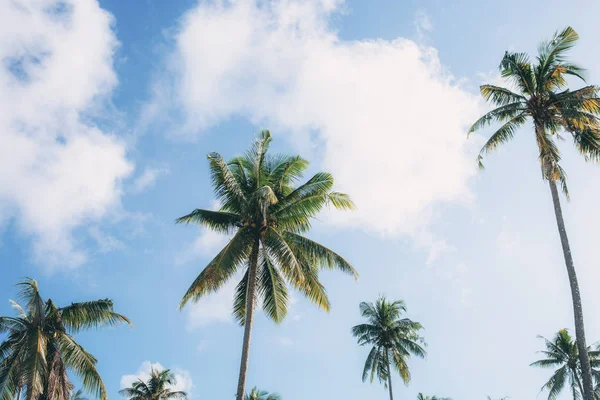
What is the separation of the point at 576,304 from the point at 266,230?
1125 centimetres

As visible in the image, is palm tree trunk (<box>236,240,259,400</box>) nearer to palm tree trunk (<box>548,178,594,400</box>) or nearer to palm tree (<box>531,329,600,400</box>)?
palm tree trunk (<box>548,178,594,400</box>)

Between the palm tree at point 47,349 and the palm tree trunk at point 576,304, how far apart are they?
17601mm

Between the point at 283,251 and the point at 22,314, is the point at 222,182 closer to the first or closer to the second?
the point at 283,251

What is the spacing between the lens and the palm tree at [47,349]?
19797 mm

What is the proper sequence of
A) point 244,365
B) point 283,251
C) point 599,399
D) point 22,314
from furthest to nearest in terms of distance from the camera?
point 599,399, point 22,314, point 283,251, point 244,365

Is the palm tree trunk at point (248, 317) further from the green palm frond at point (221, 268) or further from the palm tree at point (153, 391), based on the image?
the palm tree at point (153, 391)

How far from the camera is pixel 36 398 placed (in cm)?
1998

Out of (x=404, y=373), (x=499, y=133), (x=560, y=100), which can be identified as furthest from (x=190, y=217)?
(x=404, y=373)

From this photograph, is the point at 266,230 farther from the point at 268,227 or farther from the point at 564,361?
the point at 564,361

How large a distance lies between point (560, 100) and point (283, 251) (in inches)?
473

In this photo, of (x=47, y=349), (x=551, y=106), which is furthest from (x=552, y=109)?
(x=47, y=349)

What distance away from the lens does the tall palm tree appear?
62.4ft

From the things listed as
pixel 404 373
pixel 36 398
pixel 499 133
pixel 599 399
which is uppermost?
pixel 499 133

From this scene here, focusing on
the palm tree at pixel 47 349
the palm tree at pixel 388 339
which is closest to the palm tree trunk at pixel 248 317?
the palm tree at pixel 47 349
